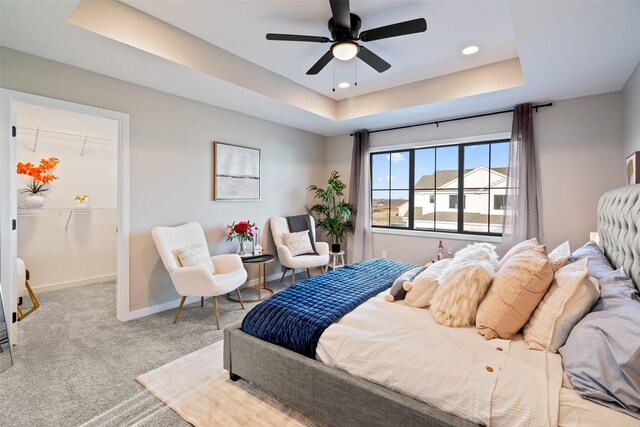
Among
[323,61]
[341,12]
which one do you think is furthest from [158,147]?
[341,12]

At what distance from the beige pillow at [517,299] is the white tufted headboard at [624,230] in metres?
0.43

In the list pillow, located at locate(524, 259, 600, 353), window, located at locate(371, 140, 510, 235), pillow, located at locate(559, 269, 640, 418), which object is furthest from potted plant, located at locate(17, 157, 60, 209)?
pillow, located at locate(559, 269, 640, 418)

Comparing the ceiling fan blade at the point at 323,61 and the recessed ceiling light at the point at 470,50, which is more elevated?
the recessed ceiling light at the point at 470,50

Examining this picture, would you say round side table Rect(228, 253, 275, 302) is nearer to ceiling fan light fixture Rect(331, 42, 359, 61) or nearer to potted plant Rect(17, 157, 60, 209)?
ceiling fan light fixture Rect(331, 42, 359, 61)

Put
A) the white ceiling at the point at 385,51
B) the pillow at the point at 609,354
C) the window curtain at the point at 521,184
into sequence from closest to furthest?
1. the pillow at the point at 609,354
2. the white ceiling at the point at 385,51
3. the window curtain at the point at 521,184

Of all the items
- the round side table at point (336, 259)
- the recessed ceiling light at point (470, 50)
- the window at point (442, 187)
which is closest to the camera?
the recessed ceiling light at point (470, 50)

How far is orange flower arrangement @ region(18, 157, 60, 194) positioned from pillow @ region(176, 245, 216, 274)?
2415mm

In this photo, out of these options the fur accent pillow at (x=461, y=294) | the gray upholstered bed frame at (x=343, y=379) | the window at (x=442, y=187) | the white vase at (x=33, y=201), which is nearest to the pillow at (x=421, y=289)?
the fur accent pillow at (x=461, y=294)

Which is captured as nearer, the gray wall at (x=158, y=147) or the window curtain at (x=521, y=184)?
the gray wall at (x=158, y=147)

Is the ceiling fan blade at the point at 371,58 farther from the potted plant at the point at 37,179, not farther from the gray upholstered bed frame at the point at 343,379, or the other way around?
the potted plant at the point at 37,179

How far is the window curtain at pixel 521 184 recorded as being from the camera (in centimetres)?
363

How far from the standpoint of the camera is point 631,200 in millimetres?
1693

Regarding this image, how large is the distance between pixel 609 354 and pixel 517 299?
434 millimetres

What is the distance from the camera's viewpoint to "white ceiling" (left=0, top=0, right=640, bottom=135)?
2074 mm
